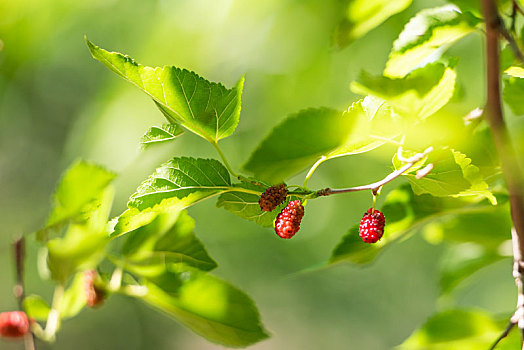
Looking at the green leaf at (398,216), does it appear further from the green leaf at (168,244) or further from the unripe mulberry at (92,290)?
the unripe mulberry at (92,290)

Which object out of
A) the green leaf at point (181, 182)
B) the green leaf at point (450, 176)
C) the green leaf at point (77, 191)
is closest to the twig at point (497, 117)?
the green leaf at point (450, 176)

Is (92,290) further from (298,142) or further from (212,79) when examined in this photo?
(212,79)

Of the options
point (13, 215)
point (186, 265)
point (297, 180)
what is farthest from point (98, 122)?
point (186, 265)

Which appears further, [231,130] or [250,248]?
[250,248]

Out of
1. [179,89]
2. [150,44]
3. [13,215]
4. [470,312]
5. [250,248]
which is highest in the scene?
[150,44]

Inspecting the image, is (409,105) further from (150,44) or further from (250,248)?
(250,248)

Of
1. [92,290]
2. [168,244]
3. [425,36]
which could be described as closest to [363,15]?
[425,36]

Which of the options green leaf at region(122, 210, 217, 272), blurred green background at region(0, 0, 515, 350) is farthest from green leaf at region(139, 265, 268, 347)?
blurred green background at region(0, 0, 515, 350)
